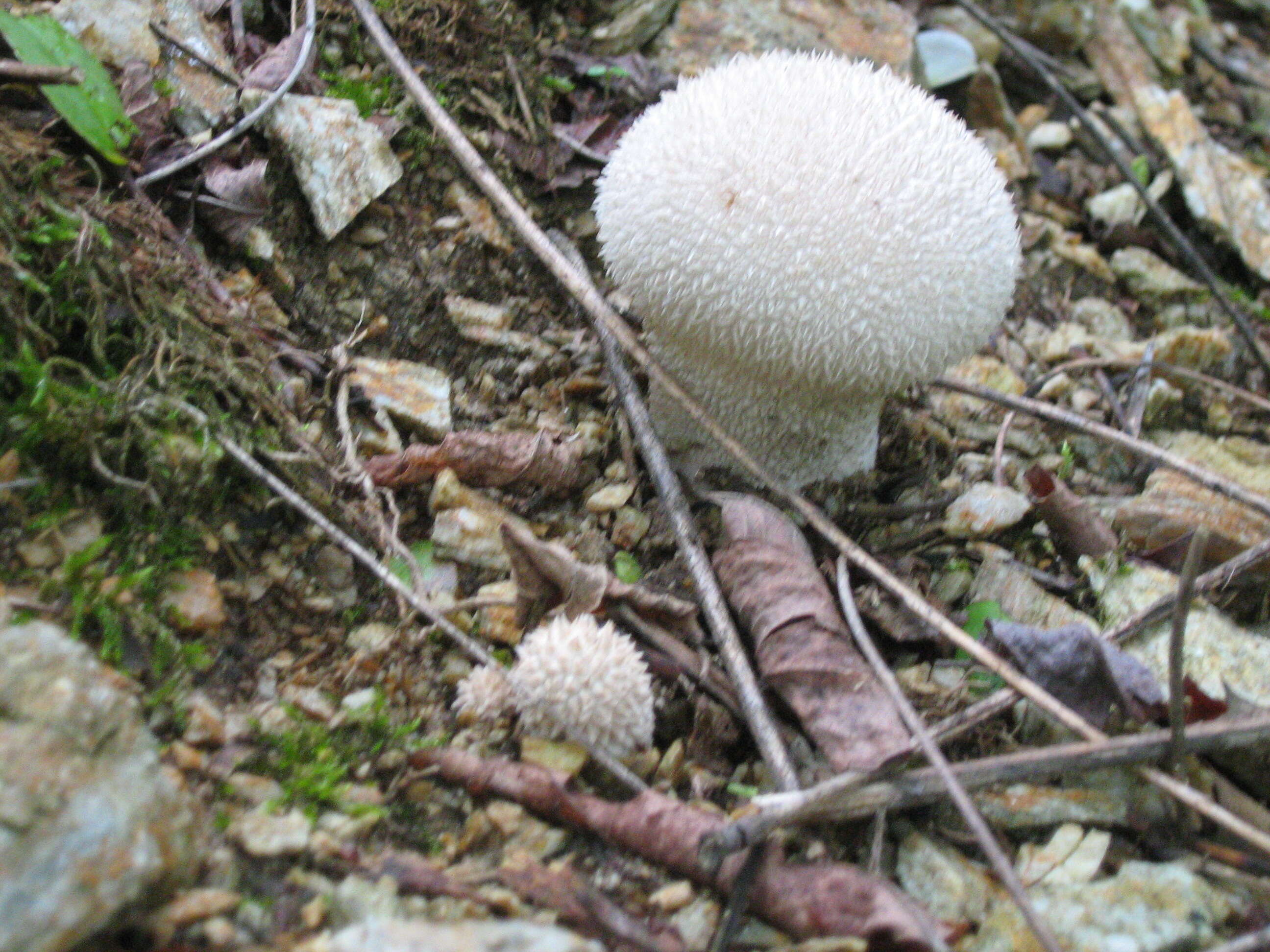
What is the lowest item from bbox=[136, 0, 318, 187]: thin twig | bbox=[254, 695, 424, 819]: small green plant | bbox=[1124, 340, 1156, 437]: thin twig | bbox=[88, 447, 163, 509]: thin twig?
bbox=[1124, 340, 1156, 437]: thin twig

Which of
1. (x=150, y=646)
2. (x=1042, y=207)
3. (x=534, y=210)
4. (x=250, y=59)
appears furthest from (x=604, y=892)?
(x=1042, y=207)

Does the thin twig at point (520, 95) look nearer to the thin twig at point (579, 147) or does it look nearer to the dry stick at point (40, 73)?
the thin twig at point (579, 147)

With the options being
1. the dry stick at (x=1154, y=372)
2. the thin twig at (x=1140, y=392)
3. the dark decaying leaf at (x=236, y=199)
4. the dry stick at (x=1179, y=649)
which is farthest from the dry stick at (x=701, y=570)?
the thin twig at (x=1140, y=392)

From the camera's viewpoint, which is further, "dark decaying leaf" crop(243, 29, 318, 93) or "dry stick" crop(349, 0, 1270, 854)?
"dark decaying leaf" crop(243, 29, 318, 93)

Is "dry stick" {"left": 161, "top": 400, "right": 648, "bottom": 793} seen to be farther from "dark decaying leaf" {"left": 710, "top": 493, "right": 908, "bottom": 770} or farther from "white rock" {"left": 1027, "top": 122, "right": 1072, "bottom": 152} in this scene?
"white rock" {"left": 1027, "top": 122, "right": 1072, "bottom": 152}

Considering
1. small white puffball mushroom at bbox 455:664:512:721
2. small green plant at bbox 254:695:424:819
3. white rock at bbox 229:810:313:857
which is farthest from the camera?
small white puffball mushroom at bbox 455:664:512:721

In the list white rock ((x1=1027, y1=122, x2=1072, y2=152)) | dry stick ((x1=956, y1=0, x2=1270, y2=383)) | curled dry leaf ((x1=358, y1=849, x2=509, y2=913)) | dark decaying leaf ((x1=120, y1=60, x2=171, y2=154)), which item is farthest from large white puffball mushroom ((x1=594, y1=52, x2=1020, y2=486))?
white rock ((x1=1027, y1=122, x2=1072, y2=152))

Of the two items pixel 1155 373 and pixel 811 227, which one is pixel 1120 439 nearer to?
pixel 1155 373
